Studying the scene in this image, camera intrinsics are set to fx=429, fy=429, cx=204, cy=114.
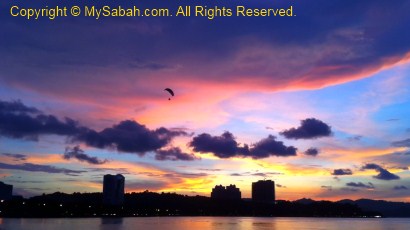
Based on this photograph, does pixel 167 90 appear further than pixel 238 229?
No

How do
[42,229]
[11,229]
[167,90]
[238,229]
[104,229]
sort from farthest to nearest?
[238,229] → [104,229] → [42,229] → [11,229] → [167,90]

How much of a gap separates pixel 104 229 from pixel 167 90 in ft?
344

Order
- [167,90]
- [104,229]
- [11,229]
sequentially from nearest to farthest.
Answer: [167,90], [11,229], [104,229]

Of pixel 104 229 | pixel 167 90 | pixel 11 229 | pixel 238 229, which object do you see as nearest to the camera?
pixel 167 90

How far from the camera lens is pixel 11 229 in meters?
144

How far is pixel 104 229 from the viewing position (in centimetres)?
17025

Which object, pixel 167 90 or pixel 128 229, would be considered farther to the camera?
pixel 128 229

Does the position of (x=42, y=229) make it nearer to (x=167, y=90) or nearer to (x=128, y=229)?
(x=128, y=229)

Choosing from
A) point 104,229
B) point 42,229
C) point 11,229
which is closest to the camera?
point 11,229

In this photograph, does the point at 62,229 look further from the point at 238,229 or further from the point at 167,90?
the point at 167,90

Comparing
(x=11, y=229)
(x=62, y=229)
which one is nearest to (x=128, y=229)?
(x=62, y=229)

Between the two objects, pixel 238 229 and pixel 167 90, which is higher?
pixel 167 90

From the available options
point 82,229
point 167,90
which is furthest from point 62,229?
point 167,90

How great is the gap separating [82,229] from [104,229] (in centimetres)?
910
